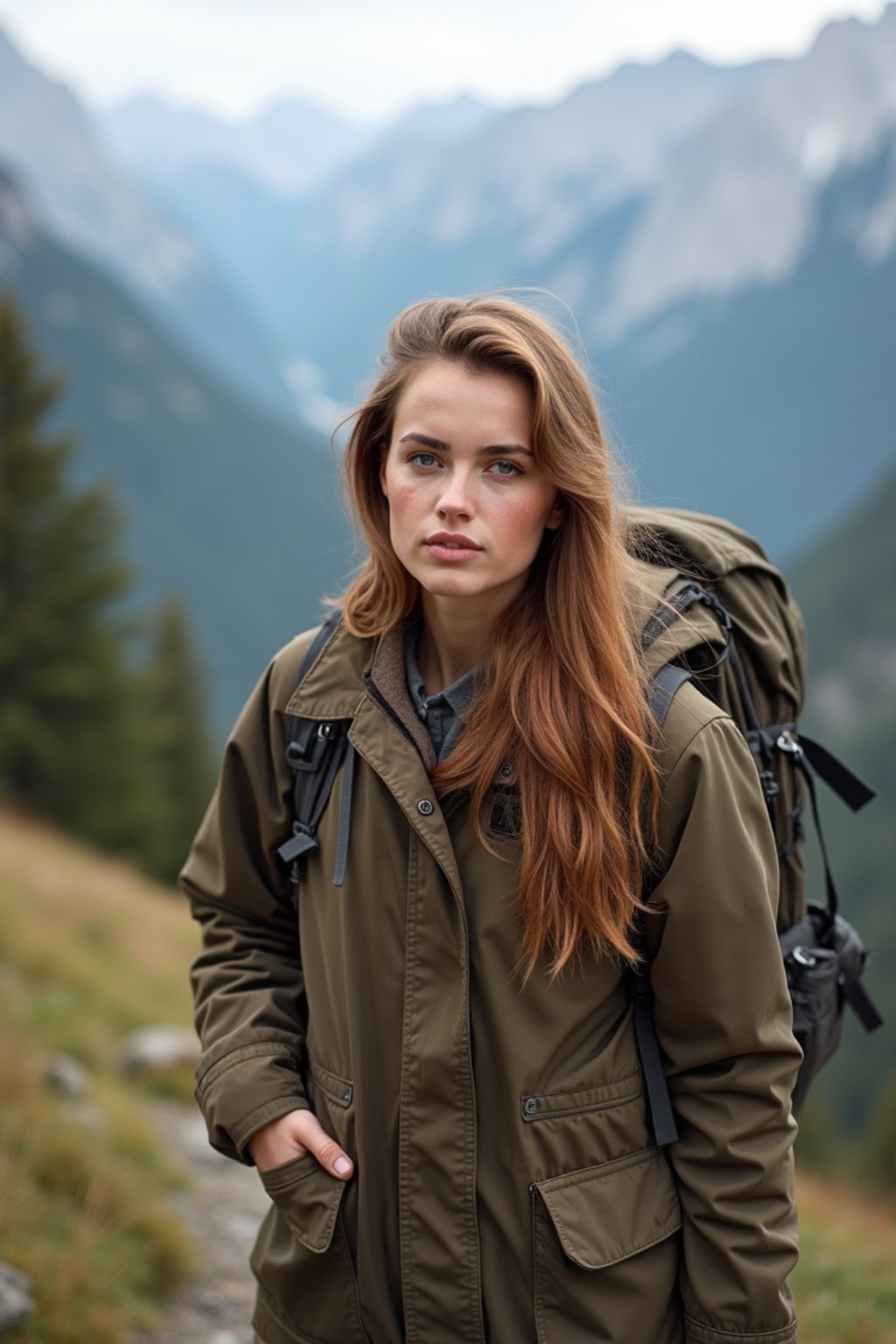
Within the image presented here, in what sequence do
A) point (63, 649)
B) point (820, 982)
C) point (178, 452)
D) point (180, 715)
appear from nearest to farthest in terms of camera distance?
point (820, 982)
point (63, 649)
point (180, 715)
point (178, 452)

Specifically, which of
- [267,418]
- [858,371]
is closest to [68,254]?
[267,418]

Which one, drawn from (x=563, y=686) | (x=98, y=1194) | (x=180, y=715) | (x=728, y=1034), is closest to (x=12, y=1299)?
(x=98, y=1194)

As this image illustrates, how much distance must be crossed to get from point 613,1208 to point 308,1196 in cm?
60

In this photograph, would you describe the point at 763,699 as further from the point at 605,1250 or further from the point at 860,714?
the point at 860,714

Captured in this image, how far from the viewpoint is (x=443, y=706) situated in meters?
2.36

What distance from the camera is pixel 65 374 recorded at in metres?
20.9

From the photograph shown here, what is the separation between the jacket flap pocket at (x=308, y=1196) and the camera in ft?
7.33

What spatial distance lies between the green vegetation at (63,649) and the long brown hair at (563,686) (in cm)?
1928

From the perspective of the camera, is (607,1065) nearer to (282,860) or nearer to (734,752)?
(734,752)

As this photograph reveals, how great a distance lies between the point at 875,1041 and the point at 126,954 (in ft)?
187

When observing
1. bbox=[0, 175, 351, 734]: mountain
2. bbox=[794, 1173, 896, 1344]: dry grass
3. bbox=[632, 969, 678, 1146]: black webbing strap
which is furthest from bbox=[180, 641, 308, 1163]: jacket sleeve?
bbox=[0, 175, 351, 734]: mountain

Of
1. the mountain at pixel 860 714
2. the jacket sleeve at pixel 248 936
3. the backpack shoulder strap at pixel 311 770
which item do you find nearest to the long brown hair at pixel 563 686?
the backpack shoulder strap at pixel 311 770

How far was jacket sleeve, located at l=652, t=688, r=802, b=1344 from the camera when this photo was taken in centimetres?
203

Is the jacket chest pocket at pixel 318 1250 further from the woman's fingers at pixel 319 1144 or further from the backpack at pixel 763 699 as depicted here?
the backpack at pixel 763 699
